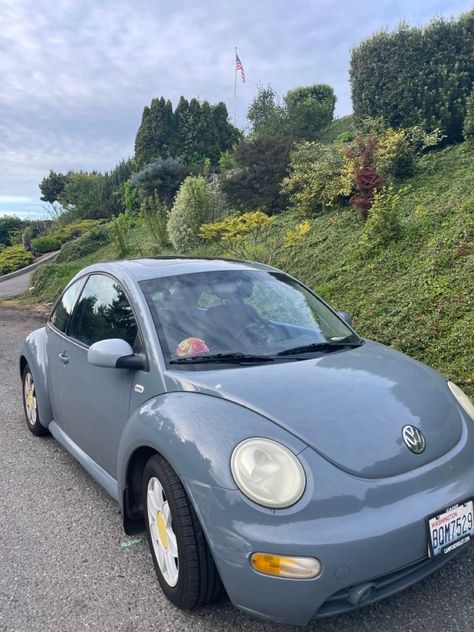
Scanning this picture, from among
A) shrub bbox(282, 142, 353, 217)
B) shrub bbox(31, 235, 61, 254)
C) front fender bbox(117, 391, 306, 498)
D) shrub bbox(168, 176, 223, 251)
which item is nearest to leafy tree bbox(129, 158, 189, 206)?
shrub bbox(31, 235, 61, 254)

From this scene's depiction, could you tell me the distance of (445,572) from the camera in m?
2.51

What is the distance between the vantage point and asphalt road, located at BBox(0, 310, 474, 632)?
7.36 ft

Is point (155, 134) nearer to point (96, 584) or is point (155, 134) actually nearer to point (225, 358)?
point (225, 358)

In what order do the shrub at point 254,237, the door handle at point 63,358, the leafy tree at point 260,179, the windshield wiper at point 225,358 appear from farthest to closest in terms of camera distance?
1. the leafy tree at point 260,179
2. the shrub at point 254,237
3. the door handle at point 63,358
4. the windshield wiper at point 225,358

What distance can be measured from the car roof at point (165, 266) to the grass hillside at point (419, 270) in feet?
8.21

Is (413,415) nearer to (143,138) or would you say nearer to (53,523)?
(53,523)

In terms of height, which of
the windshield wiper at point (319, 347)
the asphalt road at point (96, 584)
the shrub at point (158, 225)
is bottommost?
the asphalt road at point (96, 584)

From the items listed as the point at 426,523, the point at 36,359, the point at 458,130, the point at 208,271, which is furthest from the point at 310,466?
the point at 458,130

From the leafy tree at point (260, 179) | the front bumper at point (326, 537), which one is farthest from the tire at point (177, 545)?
the leafy tree at point (260, 179)

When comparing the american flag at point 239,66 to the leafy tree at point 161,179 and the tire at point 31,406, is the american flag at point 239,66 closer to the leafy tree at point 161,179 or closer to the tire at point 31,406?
the leafy tree at point 161,179

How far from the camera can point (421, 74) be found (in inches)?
538

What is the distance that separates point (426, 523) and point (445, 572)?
2.33ft

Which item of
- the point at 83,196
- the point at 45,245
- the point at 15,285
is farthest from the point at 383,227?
the point at 83,196

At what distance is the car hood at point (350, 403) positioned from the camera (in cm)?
212
